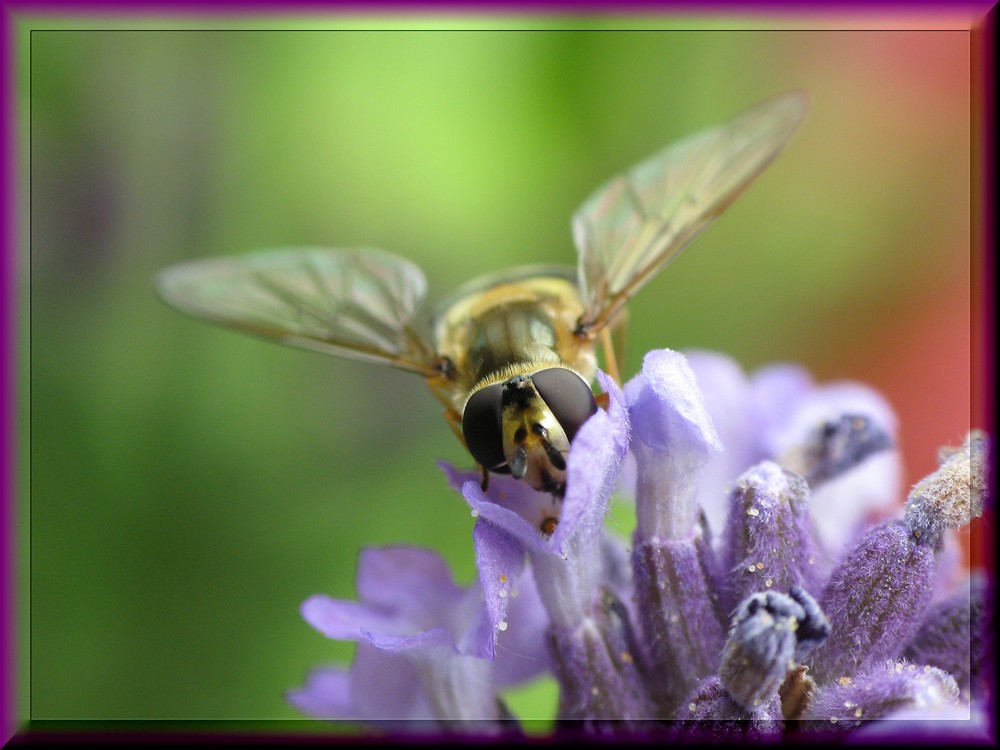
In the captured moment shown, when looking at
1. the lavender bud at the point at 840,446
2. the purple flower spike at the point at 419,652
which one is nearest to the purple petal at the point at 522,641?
the purple flower spike at the point at 419,652

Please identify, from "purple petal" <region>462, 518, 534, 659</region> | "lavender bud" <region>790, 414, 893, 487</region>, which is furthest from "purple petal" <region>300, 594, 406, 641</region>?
"lavender bud" <region>790, 414, 893, 487</region>

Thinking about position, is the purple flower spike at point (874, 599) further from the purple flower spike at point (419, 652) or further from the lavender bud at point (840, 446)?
the purple flower spike at point (419, 652)

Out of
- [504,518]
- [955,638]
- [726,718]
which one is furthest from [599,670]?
[955,638]

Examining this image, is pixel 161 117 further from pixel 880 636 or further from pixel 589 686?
pixel 880 636

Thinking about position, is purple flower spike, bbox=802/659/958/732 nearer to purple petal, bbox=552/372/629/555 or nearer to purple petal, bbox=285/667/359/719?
purple petal, bbox=552/372/629/555

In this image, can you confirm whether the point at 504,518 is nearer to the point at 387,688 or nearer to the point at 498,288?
the point at 387,688

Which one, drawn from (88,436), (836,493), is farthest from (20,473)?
(836,493)
